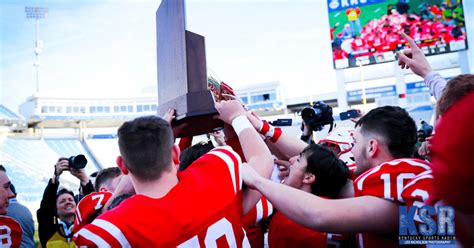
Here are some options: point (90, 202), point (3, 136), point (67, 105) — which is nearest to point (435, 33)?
point (90, 202)

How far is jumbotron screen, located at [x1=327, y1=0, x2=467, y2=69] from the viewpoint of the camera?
11.7 metres

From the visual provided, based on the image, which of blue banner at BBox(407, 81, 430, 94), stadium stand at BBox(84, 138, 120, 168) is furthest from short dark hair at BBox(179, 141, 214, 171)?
stadium stand at BBox(84, 138, 120, 168)

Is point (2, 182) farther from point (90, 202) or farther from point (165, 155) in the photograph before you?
point (165, 155)

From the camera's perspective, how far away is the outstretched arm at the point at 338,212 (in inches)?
38.1

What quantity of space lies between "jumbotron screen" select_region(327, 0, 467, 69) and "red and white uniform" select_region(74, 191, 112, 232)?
38.2 ft

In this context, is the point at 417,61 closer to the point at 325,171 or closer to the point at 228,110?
the point at 325,171

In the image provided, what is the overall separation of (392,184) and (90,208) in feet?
3.61

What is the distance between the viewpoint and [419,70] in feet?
5.26

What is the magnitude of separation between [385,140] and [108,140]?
2160 centimetres

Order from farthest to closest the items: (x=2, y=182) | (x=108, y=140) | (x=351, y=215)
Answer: (x=108, y=140)
(x=2, y=182)
(x=351, y=215)

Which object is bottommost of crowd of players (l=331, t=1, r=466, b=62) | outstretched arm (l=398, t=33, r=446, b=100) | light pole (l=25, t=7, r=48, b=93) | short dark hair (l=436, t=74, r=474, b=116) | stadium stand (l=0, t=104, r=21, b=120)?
short dark hair (l=436, t=74, r=474, b=116)

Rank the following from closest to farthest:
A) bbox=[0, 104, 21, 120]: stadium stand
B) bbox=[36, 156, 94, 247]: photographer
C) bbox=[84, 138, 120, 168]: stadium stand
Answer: bbox=[36, 156, 94, 247]: photographer, bbox=[0, 104, 21, 120]: stadium stand, bbox=[84, 138, 120, 168]: stadium stand

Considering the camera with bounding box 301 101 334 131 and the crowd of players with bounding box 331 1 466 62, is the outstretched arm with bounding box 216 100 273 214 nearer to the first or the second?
the camera with bounding box 301 101 334 131

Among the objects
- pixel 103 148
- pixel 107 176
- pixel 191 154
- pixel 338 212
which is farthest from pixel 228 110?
pixel 103 148
